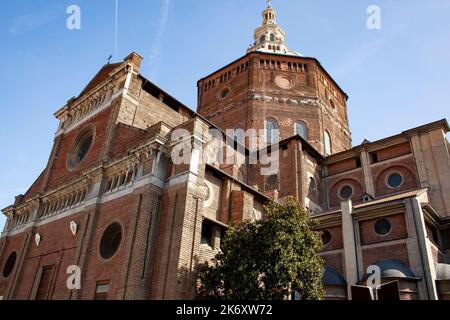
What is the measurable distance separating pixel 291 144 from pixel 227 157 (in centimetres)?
495

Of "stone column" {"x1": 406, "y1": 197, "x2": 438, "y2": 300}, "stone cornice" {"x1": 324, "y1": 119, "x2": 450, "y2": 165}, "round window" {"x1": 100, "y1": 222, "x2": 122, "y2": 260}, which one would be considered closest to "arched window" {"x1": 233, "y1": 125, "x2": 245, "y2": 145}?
"stone cornice" {"x1": 324, "y1": 119, "x2": 450, "y2": 165}

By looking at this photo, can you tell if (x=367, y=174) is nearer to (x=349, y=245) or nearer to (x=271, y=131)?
(x=349, y=245)

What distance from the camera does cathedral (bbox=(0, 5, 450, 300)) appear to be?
46.0 ft

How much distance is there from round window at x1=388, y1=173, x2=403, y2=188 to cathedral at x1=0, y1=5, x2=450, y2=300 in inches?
2.8

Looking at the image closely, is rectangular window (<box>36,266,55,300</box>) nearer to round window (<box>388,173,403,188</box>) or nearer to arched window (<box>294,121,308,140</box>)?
round window (<box>388,173,403,188</box>)

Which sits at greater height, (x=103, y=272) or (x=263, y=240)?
(x=263, y=240)

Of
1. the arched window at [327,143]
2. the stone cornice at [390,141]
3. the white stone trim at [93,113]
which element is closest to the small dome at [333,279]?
the stone cornice at [390,141]

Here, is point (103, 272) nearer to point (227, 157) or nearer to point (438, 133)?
point (227, 157)

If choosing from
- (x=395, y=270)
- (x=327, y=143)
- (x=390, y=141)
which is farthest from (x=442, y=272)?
(x=327, y=143)

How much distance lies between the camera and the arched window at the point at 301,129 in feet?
102

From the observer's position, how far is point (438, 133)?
23.0 m

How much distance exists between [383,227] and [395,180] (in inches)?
300

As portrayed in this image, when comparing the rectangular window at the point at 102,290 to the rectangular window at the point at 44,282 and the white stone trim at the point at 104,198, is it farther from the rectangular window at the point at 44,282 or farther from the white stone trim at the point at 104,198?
the rectangular window at the point at 44,282
